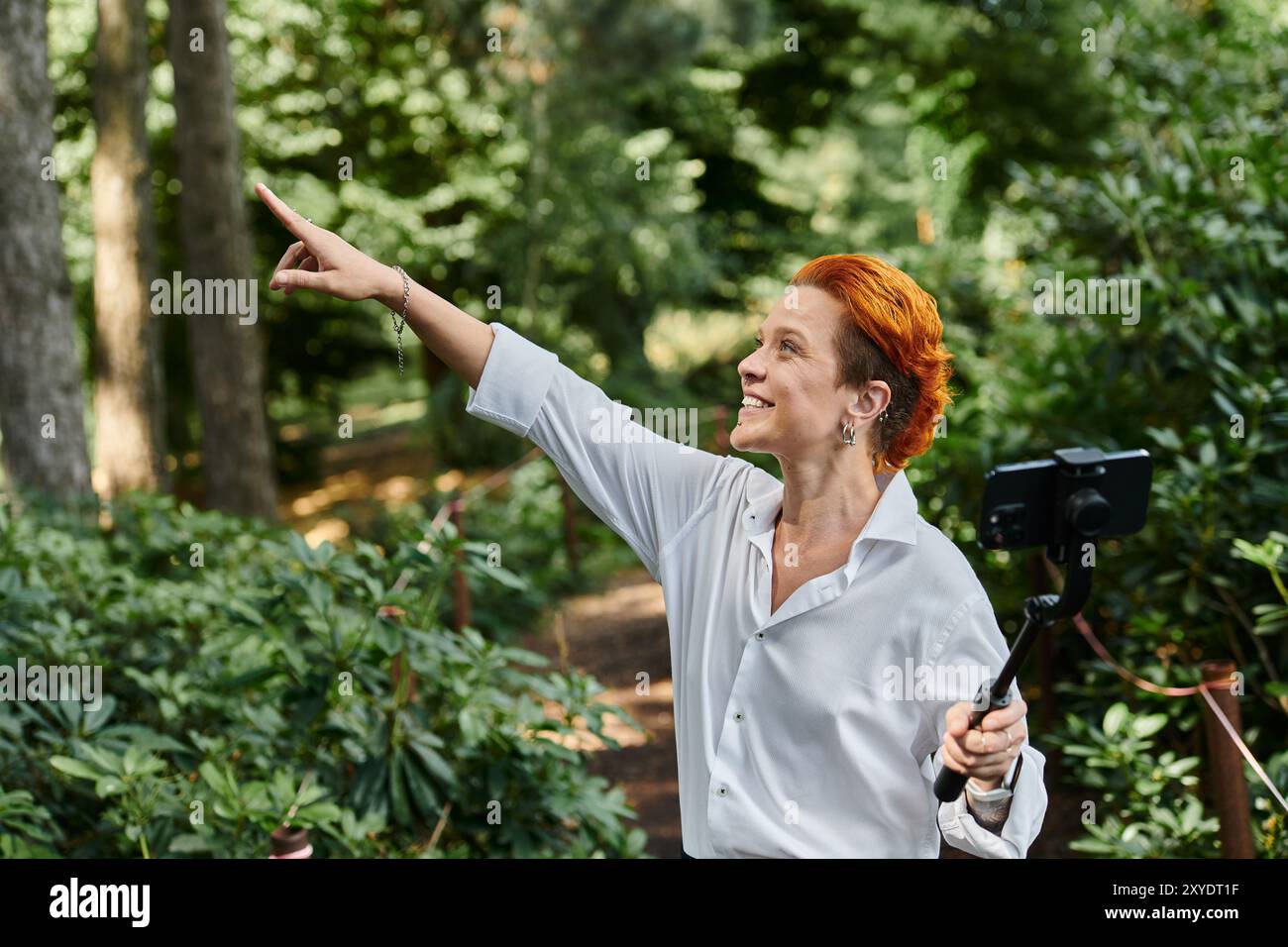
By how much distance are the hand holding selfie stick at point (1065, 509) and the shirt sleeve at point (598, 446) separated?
0.66 meters

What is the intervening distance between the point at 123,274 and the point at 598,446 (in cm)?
899

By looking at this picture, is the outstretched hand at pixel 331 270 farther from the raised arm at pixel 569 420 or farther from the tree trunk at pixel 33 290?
the tree trunk at pixel 33 290

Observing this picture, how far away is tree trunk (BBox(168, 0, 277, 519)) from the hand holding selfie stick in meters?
8.34

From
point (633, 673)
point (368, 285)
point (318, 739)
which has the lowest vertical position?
point (633, 673)

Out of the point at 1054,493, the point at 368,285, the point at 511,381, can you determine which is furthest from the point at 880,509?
the point at 368,285

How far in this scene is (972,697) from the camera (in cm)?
171

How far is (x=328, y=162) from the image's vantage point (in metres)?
15.1

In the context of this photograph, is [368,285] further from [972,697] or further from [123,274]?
[123,274]

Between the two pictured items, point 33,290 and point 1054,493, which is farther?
point 33,290

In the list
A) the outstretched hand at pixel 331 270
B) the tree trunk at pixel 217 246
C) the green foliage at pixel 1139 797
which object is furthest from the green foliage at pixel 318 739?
the tree trunk at pixel 217 246
